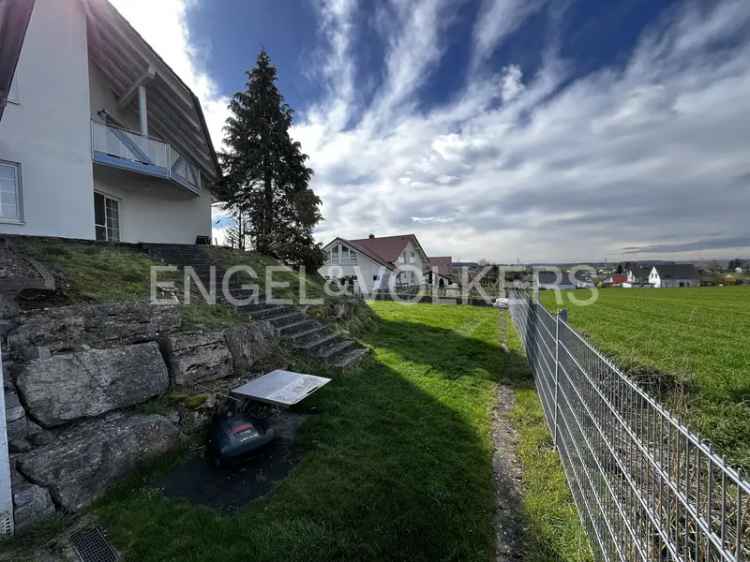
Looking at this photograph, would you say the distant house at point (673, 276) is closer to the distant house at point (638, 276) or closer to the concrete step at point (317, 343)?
the distant house at point (638, 276)

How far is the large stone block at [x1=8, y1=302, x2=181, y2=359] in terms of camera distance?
129 inches

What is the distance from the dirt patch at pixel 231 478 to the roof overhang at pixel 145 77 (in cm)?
1145

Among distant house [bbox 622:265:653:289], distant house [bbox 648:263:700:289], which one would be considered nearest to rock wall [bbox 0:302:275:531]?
distant house [bbox 648:263:700:289]

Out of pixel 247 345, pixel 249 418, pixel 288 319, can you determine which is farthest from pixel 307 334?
pixel 249 418

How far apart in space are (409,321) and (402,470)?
341 inches

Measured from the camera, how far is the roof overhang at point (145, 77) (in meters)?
9.05

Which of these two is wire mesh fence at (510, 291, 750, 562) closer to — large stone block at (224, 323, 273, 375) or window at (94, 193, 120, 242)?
large stone block at (224, 323, 273, 375)

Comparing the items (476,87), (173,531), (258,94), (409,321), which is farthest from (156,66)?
(173,531)

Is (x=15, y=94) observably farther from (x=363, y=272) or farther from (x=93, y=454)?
(x=363, y=272)

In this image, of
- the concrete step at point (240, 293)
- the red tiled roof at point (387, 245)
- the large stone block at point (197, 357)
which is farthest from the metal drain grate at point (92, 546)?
the red tiled roof at point (387, 245)

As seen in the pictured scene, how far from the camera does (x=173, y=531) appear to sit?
7.93ft

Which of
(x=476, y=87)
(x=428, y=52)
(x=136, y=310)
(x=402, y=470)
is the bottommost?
(x=402, y=470)

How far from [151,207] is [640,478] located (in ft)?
45.7

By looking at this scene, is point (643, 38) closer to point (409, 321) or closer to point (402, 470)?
point (402, 470)
